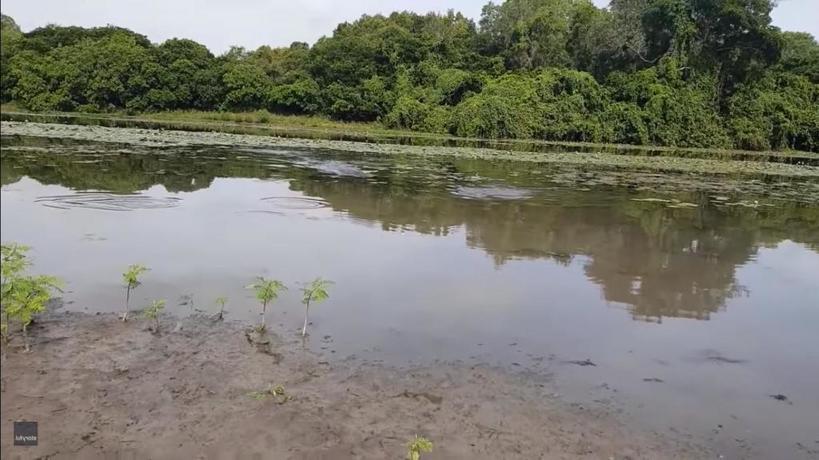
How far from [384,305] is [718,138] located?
47797 millimetres

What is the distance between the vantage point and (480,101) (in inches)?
1721

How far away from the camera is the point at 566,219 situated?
11.4 meters

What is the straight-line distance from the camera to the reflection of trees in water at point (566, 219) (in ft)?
25.3

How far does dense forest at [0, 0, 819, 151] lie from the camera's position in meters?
44.7

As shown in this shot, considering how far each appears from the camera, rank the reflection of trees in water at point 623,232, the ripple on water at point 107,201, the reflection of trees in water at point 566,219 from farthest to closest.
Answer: the ripple on water at point 107,201
the reflection of trees in water at point 566,219
the reflection of trees in water at point 623,232

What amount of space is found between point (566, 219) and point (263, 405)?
27.8 ft

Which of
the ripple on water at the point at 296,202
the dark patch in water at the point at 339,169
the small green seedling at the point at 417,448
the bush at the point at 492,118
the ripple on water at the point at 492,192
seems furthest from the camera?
the bush at the point at 492,118

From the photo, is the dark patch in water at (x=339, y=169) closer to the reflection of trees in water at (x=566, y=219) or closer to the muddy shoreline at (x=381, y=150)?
the reflection of trees in water at (x=566, y=219)

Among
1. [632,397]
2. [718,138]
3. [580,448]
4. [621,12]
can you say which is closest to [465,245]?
[632,397]

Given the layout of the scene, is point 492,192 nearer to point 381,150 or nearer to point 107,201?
point 107,201

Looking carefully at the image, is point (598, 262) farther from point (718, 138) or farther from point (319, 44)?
point (319, 44)

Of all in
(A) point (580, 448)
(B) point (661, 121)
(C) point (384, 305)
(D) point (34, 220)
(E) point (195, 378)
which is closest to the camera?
(A) point (580, 448)

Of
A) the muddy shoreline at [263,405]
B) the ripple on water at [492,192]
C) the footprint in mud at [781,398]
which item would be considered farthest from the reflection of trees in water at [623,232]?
the muddy shoreline at [263,405]

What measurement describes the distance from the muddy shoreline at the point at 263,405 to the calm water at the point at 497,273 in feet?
1.02
